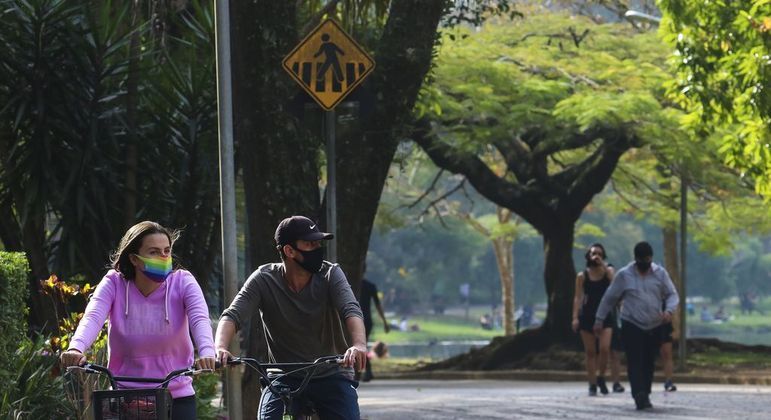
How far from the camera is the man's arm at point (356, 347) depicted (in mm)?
6889

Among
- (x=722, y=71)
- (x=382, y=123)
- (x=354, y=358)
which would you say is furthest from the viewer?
(x=722, y=71)

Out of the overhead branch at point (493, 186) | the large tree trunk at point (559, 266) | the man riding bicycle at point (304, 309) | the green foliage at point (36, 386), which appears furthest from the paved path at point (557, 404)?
the large tree trunk at point (559, 266)

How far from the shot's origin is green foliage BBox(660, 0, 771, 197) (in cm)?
1712

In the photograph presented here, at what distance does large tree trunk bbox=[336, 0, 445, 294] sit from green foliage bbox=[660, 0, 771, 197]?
15.1 ft

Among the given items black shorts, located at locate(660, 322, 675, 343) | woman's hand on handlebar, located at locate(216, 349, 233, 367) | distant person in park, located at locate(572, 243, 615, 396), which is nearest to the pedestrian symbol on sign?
woman's hand on handlebar, located at locate(216, 349, 233, 367)

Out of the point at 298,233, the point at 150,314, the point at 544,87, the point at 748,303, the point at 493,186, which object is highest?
the point at 748,303

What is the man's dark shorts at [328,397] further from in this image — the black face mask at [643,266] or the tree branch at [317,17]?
the black face mask at [643,266]

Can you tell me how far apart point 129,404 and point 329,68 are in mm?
6049

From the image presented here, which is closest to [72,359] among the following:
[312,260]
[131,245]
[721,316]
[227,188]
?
[131,245]

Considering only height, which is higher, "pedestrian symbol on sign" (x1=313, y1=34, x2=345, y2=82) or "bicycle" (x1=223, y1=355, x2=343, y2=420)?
"pedestrian symbol on sign" (x1=313, y1=34, x2=345, y2=82)

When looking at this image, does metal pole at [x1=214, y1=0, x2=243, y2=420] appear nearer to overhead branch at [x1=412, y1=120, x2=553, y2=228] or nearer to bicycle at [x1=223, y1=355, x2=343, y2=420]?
bicycle at [x1=223, y1=355, x2=343, y2=420]

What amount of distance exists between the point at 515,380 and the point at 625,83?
18.2 feet

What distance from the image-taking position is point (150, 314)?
6.75 meters

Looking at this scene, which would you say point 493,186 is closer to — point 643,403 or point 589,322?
point 589,322
